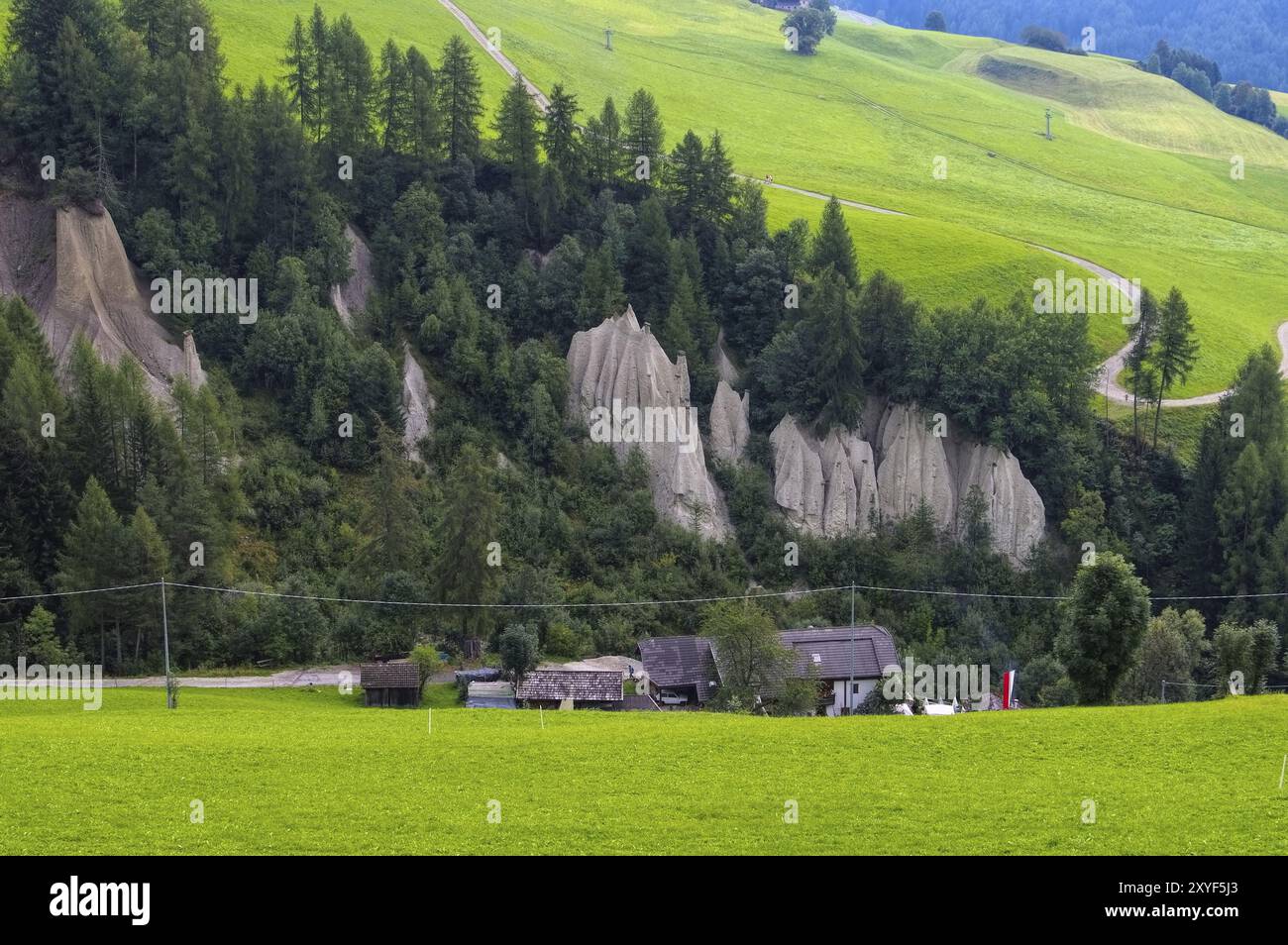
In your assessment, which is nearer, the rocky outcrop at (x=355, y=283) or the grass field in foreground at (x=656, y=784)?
the grass field in foreground at (x=656, y=784)

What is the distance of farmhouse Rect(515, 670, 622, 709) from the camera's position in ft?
210

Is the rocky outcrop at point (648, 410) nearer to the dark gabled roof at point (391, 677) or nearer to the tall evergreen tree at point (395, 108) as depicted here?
the tall evergreen tree at point (395, 108)

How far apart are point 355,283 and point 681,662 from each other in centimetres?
3089

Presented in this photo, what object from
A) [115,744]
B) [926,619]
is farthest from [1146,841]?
[926,619]

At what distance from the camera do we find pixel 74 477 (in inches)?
2761

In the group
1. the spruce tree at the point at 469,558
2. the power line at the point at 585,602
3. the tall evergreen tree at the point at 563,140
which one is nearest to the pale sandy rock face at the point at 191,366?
the power line at the point at 585,602

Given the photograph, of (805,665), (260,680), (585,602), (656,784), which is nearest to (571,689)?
(585,602)

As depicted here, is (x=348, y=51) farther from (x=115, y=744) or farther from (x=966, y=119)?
(x=966, y=119)

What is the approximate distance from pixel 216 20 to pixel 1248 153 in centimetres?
11908

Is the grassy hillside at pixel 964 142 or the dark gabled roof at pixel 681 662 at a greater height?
the grassy hillside at pixel 964 142

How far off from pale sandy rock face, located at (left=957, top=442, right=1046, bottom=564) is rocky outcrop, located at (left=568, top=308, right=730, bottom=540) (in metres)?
14.4

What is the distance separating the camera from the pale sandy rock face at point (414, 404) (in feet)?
263

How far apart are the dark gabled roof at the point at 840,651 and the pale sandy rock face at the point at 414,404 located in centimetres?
2274

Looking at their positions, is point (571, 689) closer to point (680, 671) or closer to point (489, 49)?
point (680, 671)
